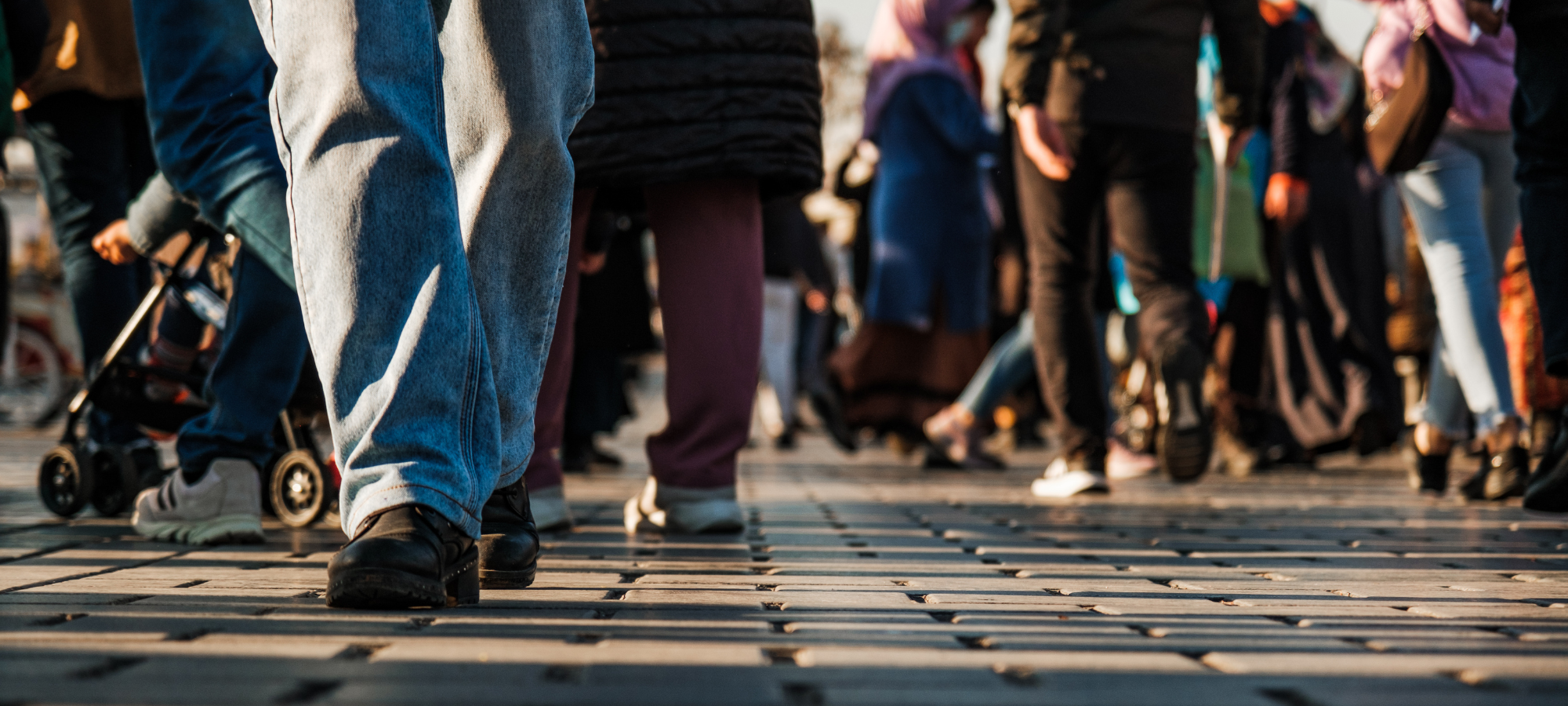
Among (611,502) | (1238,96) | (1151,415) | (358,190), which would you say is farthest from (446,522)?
(1151,415)

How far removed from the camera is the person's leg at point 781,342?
10.5 meters

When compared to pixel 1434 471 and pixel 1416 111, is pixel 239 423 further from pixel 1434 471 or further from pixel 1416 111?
pixel 1434 471

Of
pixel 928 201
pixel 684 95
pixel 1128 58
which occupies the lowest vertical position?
pixel 928 201

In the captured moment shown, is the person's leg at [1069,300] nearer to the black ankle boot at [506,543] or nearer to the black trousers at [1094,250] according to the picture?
the black trousers at [1094,250]

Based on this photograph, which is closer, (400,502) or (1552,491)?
(400,502)

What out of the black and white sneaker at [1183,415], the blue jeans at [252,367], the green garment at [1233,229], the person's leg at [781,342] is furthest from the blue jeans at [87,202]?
the person's leg at [781,342]

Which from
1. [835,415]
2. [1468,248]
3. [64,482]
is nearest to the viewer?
[64,482]

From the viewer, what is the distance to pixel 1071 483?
537 centimetres

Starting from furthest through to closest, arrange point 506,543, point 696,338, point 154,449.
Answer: point 154,449, point 696,338, point 506,543

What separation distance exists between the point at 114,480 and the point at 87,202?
1034 millimetres

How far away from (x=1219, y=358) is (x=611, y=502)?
12.9ft

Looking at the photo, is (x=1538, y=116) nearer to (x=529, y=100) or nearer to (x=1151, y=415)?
(x=529, y=100)

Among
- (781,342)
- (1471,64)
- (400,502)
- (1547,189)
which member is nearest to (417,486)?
(400,502)

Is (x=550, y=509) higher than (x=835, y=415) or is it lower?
higher
